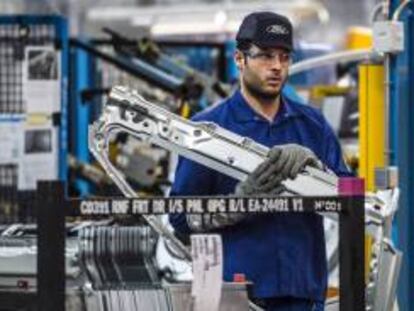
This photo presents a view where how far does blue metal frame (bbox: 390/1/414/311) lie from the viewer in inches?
247

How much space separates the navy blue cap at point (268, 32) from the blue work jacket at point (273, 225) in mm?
222

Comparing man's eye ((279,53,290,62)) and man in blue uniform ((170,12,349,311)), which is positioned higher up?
man's eye ((279,53,290,62))

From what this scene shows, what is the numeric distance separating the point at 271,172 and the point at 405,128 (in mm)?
2409

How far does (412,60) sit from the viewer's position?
20.7 ft

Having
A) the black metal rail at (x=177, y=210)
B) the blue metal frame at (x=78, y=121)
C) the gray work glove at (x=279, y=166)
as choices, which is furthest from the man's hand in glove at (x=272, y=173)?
the blue metal frame at (x=78, y=121)

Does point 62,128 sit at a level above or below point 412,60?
below

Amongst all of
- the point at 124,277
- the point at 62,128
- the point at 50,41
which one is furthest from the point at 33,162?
the point at 124,277

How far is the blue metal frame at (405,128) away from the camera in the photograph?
629 centimetres

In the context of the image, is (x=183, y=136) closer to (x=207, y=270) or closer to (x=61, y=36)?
(x=207, y=270)

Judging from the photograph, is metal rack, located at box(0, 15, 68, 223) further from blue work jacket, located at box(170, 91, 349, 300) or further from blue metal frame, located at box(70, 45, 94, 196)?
blue work jacket, located at box(170, 91, 349, 300)

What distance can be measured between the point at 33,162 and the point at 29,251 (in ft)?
13.8

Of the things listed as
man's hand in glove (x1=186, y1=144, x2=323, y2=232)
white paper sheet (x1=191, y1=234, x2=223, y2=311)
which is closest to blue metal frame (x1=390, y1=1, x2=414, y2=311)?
man's hand in glove (x1=186, y1=144, x2=323, y2=232)

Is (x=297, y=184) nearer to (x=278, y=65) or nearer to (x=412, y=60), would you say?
(x=278, y=65)

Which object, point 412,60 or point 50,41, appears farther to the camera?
point 50,41
